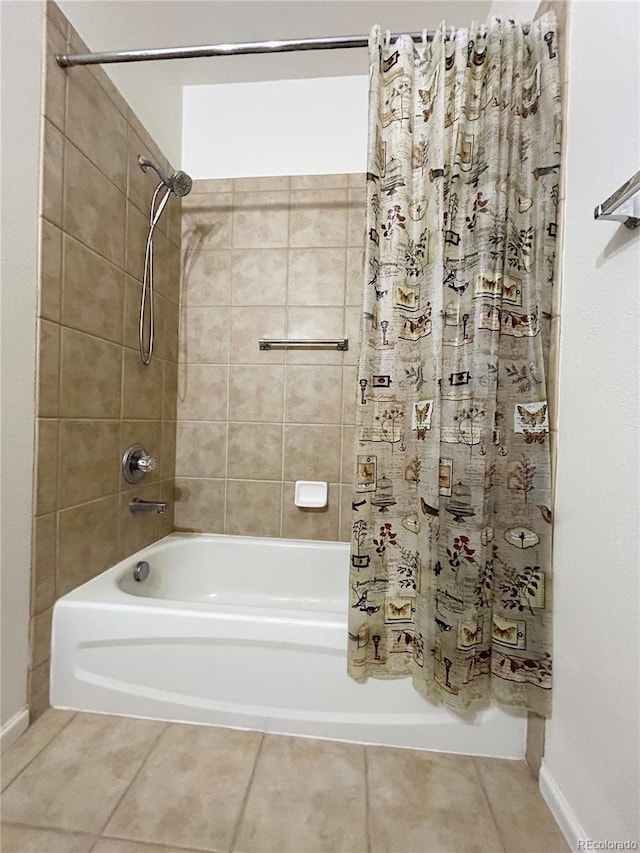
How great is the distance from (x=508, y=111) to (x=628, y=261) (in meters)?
0.58

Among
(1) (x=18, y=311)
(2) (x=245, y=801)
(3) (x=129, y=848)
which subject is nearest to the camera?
(3) (x=129, y=848)

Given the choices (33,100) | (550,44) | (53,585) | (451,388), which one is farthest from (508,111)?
(53,585)

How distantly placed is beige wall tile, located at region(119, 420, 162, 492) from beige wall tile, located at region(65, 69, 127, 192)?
35.1 inches

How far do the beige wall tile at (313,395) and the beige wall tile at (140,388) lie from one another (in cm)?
58

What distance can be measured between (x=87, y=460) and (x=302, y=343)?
1.02 m

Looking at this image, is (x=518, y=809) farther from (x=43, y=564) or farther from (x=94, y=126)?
(x=94, y=126)

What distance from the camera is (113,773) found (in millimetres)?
1043

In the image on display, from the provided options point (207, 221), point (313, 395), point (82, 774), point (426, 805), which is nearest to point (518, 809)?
point (426, 805)

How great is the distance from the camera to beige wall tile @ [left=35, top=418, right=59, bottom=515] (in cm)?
119

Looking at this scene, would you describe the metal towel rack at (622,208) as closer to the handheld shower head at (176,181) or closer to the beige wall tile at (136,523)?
the handheld shower head at (176,181)

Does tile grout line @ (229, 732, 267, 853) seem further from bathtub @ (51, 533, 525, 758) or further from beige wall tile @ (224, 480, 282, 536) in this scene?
beige wall tile @ (224, 480, 282, 536)

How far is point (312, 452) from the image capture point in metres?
1.97

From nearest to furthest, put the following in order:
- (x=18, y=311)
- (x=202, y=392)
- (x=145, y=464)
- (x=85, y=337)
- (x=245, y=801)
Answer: (x=245, y=801) < (x=18, y=311) < (x=85, y=337) < (x=145, y=464) < (x=202, y=392)

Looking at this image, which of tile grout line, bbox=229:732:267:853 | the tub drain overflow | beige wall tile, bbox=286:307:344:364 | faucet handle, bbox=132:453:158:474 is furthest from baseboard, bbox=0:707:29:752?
beige wall tile, bbox=286:307:344:364
